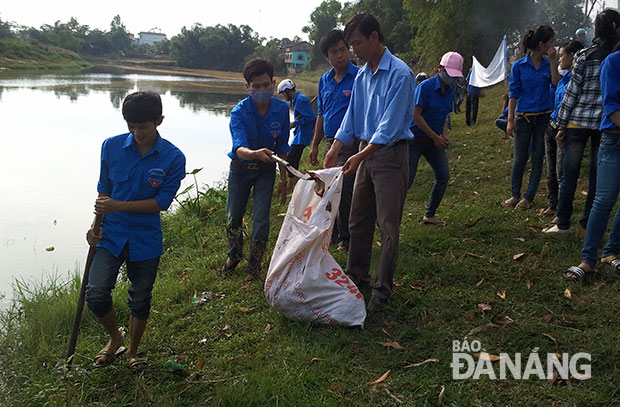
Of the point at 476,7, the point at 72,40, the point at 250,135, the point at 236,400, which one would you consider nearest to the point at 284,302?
the point at 236,400

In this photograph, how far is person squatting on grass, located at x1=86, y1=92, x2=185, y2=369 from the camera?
2.79m

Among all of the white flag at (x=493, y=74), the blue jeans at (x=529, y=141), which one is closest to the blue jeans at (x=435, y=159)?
the blue jeans at (x=529, y=141)

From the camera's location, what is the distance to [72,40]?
267 ft

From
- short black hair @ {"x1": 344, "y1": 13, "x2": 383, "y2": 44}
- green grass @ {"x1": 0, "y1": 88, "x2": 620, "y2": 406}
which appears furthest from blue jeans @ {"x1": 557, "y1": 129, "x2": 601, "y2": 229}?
short black hair @ {"x1": 344, "y1": 13, "x2": 383, "y2": 44}

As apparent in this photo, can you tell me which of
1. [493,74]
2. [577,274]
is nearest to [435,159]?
[577,274]

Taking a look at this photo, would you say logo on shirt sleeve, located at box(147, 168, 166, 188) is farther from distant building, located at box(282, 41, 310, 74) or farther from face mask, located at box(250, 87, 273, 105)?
distant building, located at box(282, 41, 310, 74)

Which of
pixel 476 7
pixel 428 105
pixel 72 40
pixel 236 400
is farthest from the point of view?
pixel 72 40

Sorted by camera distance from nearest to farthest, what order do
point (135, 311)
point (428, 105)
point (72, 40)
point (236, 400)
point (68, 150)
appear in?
point (236, 400) < point (135, 311) < point (428, 105) < point (68, 150) < point (72, 40)

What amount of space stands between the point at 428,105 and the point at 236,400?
10.9ft

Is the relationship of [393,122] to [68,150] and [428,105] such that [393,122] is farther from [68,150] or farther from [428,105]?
[68,150]

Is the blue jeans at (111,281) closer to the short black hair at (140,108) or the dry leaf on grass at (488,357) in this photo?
the short black hair at (140,108)

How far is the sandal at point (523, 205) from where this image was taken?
5.54 metres

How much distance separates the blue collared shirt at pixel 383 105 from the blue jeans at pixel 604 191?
1.44 metres

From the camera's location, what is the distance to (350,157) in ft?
11.3
